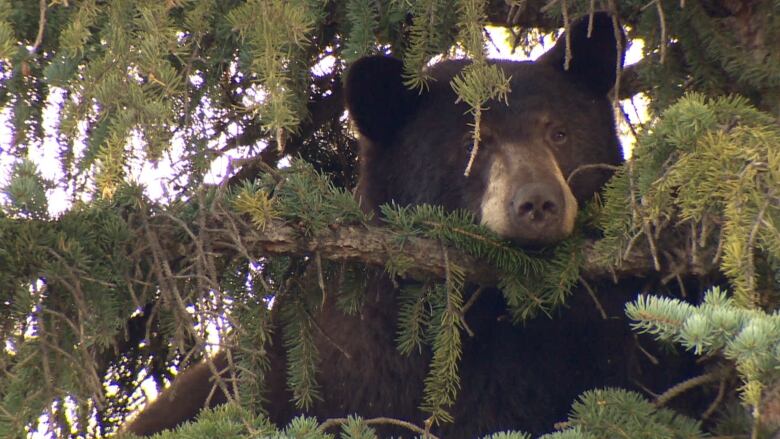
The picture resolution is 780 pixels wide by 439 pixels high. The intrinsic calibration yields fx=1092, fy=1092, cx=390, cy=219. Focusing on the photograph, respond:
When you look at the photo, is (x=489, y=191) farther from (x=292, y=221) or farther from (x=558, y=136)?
(x=292, y=221)

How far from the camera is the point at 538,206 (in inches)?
138

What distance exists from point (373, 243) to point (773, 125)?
1.20 m

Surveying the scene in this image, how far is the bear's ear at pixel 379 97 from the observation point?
4133 millimetres

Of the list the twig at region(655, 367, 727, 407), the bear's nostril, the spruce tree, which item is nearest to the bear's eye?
the spruce tree

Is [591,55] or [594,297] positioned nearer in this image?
[594,297]

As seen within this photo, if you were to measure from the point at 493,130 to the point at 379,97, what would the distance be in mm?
502

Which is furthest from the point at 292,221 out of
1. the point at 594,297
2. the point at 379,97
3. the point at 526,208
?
the point at 379,97

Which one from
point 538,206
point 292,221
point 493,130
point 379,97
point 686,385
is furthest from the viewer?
point 379,97

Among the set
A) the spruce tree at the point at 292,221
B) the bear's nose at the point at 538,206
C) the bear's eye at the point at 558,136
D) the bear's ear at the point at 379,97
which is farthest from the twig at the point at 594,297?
the bear's ear at the point at 379,97

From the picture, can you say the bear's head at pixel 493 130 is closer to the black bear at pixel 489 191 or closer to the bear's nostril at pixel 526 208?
the black bear at pixel 489 191

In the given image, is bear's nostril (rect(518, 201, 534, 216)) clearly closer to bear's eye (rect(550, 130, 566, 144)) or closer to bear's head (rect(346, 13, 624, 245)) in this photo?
bear's head (rect(346, 13, 624, 245))

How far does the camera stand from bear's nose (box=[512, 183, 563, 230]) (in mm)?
3473

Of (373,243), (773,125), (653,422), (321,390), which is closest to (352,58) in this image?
(373,243)

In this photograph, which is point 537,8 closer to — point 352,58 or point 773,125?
point 352,58
